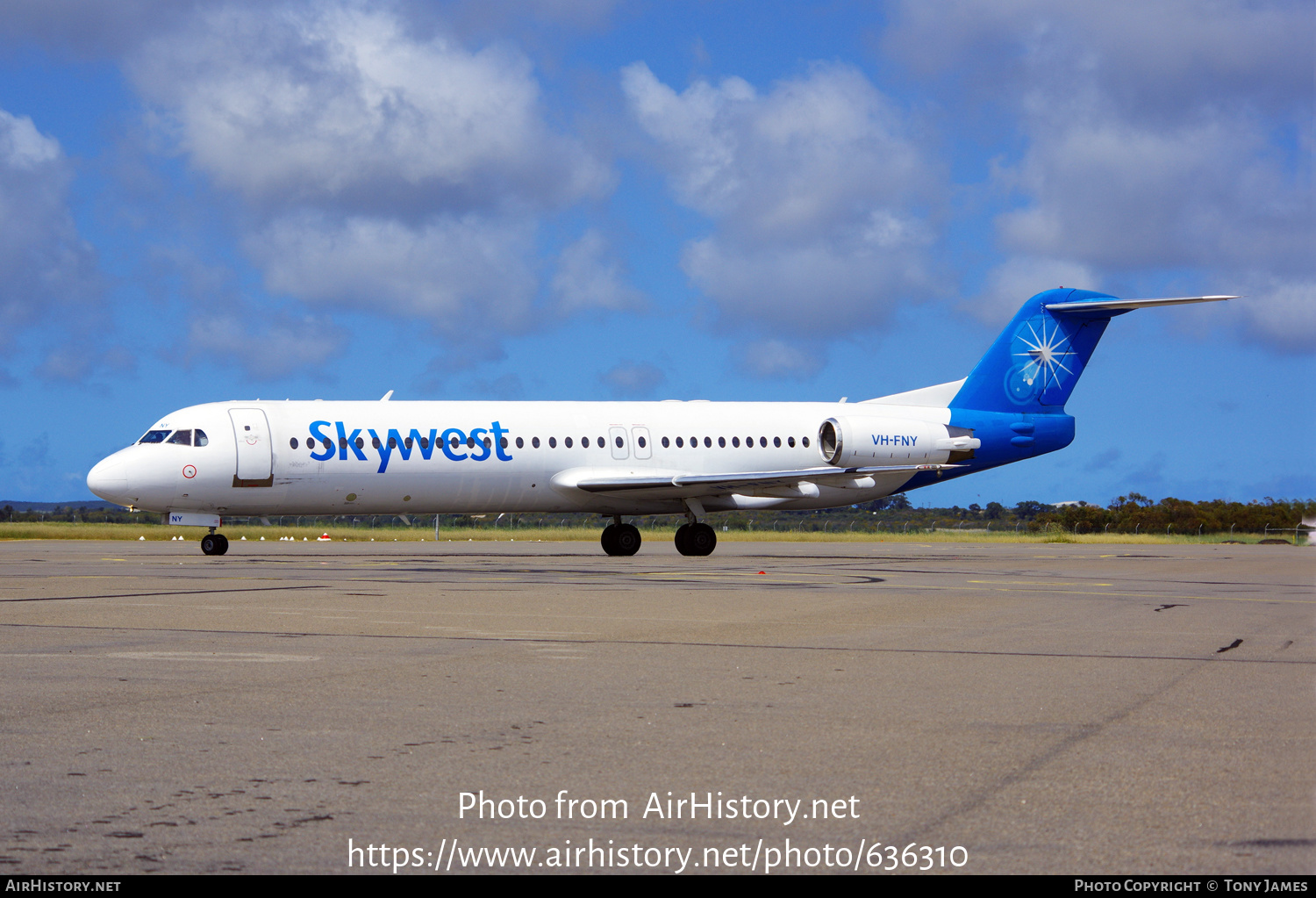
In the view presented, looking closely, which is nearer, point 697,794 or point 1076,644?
→ point 697,794

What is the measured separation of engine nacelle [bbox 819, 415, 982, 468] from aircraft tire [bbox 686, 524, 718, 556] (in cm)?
391

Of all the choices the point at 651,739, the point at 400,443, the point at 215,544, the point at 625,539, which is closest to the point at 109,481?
the point at 215,544

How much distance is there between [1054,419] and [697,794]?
3194 centimetres

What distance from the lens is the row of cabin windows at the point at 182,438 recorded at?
2723 centimetres

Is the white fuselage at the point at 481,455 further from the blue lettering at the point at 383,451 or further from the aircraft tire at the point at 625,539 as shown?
the aircraft tire at the point at 625,539

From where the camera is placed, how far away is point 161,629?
12.3 metres

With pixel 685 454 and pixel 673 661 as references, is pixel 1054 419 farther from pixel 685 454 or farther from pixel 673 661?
pixel 673 661

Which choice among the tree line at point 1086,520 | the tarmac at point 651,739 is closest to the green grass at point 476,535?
the tree line at point 1086,520

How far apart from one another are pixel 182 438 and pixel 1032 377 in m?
22.0

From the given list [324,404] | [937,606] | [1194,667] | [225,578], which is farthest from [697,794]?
[324,404]

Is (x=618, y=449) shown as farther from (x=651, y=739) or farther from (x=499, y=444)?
(x=651, y=739)

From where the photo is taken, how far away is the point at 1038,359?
35.3 m

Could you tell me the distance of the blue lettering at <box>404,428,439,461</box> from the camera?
93.2 feet

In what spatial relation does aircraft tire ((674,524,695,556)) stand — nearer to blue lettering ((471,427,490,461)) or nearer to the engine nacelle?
the engine nacelle
